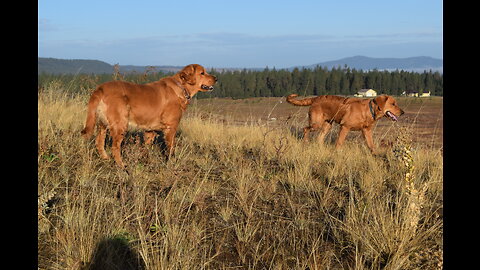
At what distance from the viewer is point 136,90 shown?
579 centimetres

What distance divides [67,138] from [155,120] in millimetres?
1192

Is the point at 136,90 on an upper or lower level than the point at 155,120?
upper

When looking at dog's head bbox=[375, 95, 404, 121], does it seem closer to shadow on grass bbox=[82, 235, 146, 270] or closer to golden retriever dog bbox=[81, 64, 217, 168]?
golden retriever dog bbox=[81, 64, 217, 168]

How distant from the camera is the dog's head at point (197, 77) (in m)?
6.66

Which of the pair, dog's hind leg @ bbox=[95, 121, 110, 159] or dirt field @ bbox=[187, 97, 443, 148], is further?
dirt field @ bbox=[187, 97, 443, 148]

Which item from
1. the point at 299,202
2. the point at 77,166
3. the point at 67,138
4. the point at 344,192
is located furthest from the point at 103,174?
the point at 344,192

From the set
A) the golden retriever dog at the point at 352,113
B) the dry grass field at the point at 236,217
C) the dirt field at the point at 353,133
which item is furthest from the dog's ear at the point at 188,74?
the golden retriever dog at the point at 352,113

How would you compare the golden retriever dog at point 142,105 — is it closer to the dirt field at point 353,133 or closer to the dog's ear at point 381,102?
the dirt field at point 353,133

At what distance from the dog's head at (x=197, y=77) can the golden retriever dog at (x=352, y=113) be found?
2205 millimetres

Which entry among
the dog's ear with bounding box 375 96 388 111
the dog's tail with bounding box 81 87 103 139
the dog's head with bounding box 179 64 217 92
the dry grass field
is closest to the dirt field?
the dog's ear with bounding box 375 96 388 111

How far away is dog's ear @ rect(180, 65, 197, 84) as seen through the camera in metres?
6.65

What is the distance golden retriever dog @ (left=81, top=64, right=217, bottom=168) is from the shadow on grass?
2.31m
